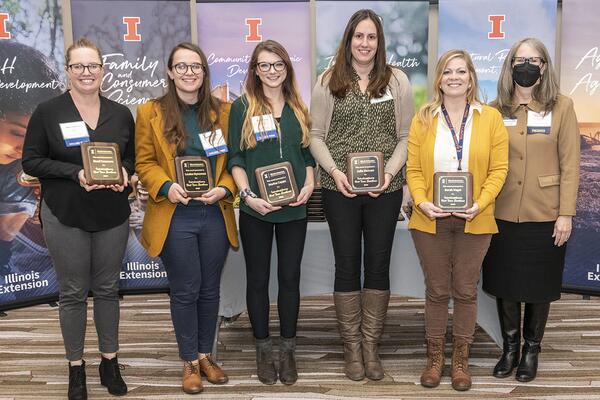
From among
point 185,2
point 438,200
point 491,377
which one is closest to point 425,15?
point 185,2

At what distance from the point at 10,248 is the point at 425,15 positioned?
354 centimetres

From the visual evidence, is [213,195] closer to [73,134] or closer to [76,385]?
[73,134]

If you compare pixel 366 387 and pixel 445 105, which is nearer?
pixel 445 105

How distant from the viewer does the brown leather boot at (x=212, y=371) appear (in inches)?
113

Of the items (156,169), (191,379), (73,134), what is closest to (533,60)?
(156,169)

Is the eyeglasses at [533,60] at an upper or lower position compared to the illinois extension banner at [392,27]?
lower

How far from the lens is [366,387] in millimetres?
2830

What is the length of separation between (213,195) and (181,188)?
15cm

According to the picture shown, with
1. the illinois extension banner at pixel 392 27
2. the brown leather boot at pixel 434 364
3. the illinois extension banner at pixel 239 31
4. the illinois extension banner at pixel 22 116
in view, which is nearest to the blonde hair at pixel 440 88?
the brown leather boot at pixel 434 364

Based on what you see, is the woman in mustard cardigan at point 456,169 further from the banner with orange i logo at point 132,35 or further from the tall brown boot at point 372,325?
the banner with orange i logo at point 132,35

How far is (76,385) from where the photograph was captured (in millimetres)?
2713

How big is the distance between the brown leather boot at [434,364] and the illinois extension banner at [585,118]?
6.45 ft

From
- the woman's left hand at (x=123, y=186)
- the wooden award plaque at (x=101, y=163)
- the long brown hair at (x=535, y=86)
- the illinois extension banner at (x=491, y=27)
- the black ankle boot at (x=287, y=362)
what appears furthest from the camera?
the illinois extension banner at (x=491, y=27)

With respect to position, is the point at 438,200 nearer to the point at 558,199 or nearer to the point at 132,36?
the point at 558,199
